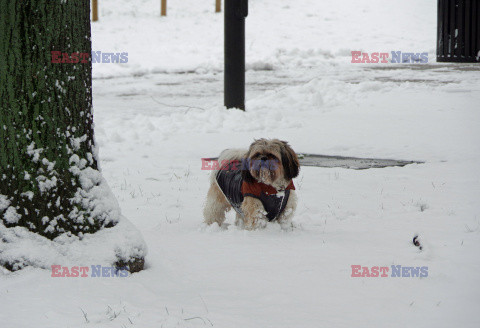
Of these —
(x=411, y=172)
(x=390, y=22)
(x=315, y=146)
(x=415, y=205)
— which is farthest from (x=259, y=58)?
(x=415, y=205)

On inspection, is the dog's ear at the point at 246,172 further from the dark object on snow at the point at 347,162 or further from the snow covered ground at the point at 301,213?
the dark object on snow at the point at 347,162

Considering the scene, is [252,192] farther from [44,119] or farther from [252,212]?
[44,119]

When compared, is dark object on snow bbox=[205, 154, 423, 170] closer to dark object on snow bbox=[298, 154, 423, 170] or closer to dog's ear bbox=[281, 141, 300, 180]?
dark object on snow bbox=[298, 154, 423, 170]

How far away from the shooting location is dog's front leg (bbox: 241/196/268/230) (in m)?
5.40

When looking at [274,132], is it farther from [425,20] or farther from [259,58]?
[425,20]

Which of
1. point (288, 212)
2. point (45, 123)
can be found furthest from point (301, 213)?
point (45, 123)

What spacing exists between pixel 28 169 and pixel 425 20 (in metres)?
28.5

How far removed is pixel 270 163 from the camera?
5.24m

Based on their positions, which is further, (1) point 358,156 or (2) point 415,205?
(1) point 358,156

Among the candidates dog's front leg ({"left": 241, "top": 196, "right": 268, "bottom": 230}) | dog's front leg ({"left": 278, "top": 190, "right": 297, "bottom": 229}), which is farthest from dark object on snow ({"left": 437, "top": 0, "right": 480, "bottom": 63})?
dog's front leg ({"left": 241, "top": 196, "right": 268, "bottom": 230})

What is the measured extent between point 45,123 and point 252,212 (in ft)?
6.19

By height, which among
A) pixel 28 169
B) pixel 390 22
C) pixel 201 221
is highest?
pixel 390 22

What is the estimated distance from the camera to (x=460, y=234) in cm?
516

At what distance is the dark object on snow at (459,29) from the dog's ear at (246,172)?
11650mm
